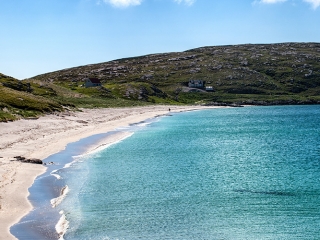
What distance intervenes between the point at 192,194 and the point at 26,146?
24.7 metres

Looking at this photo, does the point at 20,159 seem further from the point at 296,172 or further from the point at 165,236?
the point at 296,172

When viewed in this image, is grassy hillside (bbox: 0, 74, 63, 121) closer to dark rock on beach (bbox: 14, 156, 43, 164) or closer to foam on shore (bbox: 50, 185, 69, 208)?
dark rock on beach (bbox: 14, 156, 43, 164)

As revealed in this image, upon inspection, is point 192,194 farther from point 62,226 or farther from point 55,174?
point 55,174

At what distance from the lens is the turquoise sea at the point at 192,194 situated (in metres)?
21.9

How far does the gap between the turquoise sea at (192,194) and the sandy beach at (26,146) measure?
2558 mm

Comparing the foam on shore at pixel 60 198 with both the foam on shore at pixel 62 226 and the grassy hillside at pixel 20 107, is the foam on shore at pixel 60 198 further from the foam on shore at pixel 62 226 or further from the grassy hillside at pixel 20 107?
the grassy hillside at pixel 20 107

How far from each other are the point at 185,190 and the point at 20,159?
55.1 feet

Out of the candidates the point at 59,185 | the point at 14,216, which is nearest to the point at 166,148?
the point at 59,185

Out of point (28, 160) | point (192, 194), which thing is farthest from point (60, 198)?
point (28, 160)

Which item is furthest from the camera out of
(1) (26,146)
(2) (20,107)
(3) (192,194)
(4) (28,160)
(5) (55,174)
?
(2) (20,107)

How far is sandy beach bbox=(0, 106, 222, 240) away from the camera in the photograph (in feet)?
79.5

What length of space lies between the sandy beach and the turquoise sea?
8.39ft

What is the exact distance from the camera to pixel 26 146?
46656mm

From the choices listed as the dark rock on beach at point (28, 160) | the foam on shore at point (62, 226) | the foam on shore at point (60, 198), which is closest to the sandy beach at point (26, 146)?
the dark rock on beach at point (28, 160)
